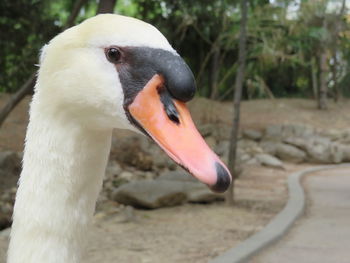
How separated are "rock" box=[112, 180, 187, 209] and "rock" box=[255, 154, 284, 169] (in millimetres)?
6502

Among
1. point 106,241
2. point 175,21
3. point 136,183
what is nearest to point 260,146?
point 175,21

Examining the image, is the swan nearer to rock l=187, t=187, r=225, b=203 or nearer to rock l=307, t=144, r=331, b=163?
rock l=187, t=187, r=225, b=203

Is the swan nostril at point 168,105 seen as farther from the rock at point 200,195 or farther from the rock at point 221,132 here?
the rock at point 221,132

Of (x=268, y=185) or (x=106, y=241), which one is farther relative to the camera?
(x=268, y=185)

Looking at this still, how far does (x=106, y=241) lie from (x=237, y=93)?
323cm

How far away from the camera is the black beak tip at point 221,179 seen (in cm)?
127

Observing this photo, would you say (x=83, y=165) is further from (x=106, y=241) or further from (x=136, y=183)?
(x=136, y=183)

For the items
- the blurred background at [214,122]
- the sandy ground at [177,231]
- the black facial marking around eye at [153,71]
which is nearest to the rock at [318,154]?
the blurred background at [214,122]

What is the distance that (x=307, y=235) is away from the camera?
6.35 metres

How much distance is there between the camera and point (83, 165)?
1.53 metres

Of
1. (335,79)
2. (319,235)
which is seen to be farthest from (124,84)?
(335,79)

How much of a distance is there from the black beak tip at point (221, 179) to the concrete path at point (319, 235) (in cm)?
402

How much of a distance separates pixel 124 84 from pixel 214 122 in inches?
592

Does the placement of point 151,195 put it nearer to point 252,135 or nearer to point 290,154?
point 290,154
